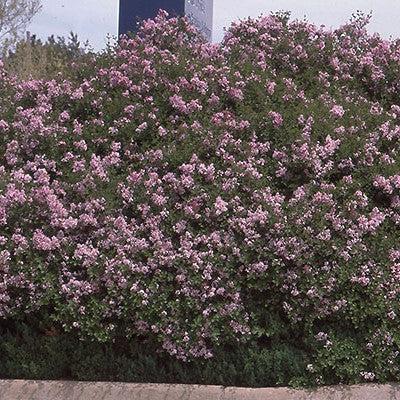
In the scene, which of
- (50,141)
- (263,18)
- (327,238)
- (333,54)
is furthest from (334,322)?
(263,18)

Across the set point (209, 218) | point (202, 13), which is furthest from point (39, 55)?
point (209, 218)

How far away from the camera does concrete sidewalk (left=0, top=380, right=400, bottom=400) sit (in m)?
4.79

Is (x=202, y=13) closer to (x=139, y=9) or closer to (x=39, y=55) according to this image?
(x=139, y=9)

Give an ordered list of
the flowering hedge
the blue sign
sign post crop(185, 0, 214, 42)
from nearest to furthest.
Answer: the flowering hedge < sign post crop(185, 0, 214, 42) < the blue sign

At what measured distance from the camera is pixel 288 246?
4.76 m

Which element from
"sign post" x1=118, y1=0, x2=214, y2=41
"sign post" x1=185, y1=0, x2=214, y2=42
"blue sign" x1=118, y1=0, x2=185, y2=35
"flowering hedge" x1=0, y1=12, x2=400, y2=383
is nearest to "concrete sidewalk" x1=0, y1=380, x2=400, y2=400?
"flowering hedge" x1=0, y1=12, x2=400, y2=383

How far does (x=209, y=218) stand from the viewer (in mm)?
5039

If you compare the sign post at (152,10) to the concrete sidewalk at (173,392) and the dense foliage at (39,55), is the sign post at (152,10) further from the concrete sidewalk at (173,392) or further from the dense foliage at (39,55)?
the concrete sidewalk at (173,392)

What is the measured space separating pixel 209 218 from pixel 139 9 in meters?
6.04

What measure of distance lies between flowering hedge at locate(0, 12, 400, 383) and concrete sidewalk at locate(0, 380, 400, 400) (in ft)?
0.35

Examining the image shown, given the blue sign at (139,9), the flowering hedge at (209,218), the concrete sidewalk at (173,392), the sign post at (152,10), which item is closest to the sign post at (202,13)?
the sign post at (152,10)

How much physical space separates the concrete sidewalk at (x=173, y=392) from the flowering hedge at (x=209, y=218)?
11cm

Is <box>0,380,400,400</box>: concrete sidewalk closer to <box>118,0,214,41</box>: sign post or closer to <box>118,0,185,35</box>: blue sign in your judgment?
<box>118,0,214,41</box>: sign post

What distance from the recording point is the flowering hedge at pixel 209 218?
15.7 feet
